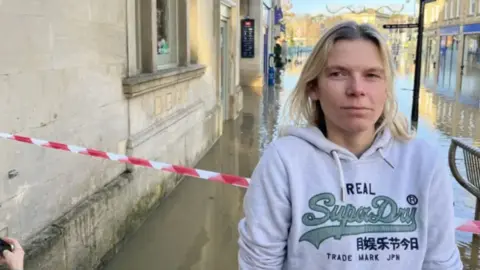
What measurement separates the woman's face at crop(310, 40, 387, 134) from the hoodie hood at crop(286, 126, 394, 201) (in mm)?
58

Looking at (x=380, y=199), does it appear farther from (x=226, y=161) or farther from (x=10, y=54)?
(x=226, y=161)

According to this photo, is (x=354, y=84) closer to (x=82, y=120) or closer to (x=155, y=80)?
(x=82, y=120)

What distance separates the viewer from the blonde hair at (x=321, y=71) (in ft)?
4.99

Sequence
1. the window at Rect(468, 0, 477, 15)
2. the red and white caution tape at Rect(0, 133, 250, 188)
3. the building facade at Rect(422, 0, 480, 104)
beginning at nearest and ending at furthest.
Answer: the red and white caution tape at Rect(0, 133, 250, 188) < the building facade at Rect(422, 0, 480, 104) < the window at Rect(468, 0, 477, 15)

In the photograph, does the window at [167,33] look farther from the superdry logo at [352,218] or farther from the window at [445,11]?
the window at [445,11]

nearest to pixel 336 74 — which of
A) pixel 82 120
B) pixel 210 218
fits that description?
pixel 82 120

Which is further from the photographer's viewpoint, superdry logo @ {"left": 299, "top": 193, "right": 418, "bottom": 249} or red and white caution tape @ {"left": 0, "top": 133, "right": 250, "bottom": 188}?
red and white caution tape @ {"left": 0, "top": 133, "right": 250, "bottom": 188}

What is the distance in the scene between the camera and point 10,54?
3365mm

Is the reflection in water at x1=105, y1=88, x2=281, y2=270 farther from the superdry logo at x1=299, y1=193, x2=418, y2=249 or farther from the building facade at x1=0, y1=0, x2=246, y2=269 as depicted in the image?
the superdry logo at x1=299, y1=193, x2=418, y2=249

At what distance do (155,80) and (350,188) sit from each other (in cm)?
500

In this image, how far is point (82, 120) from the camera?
4.46 meters

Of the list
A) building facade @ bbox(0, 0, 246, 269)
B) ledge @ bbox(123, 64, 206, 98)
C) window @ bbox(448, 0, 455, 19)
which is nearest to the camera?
building facade @ bbox(0, 0, 246, 269)

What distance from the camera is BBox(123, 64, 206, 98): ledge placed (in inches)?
216

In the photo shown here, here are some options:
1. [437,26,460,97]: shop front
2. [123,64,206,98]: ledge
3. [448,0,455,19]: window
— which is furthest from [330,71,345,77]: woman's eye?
[448,0,455,19]: window
